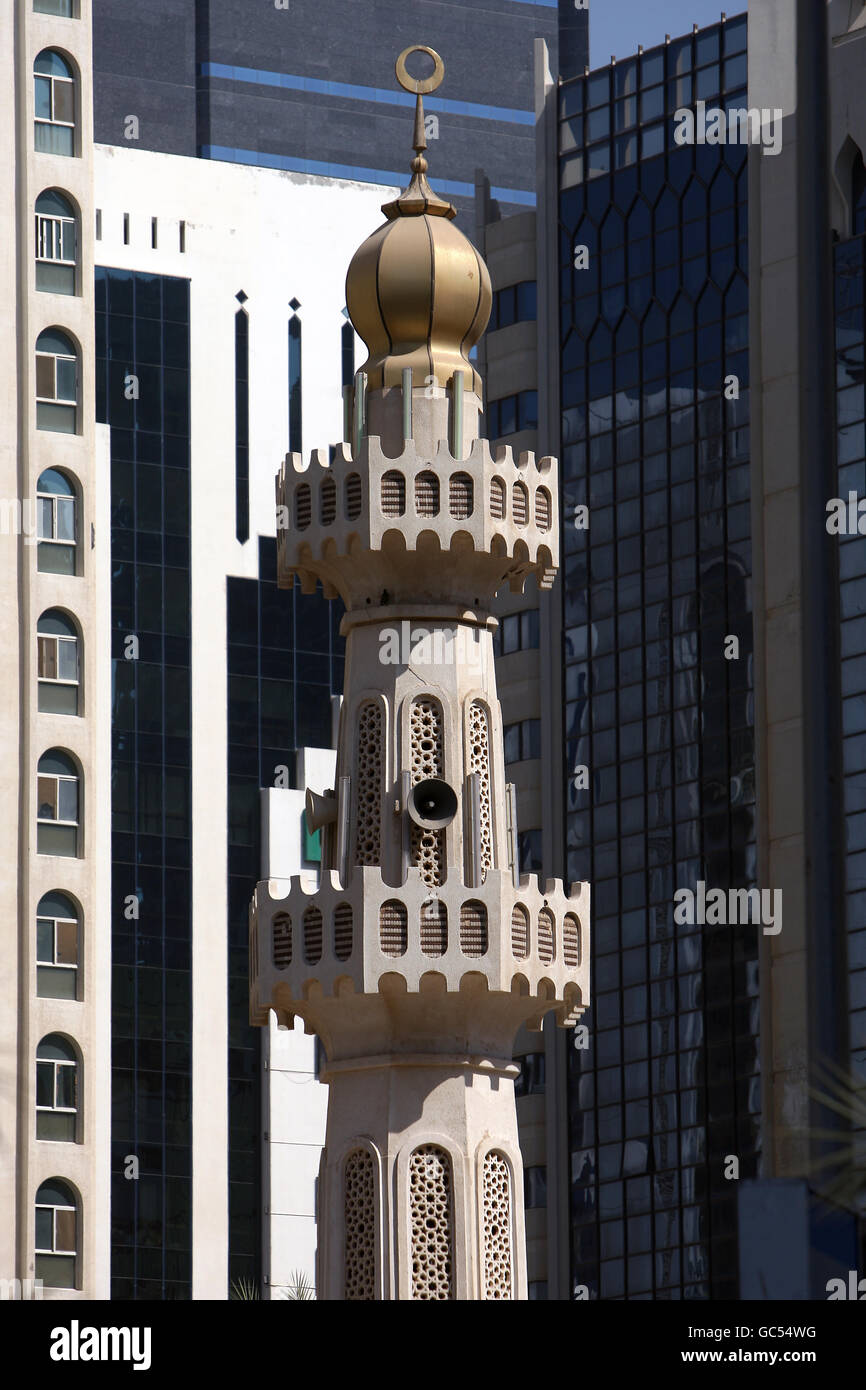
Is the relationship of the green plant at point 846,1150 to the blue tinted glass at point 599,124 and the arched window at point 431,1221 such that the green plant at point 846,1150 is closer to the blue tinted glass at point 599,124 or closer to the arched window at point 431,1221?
the arched window at point 431,1221

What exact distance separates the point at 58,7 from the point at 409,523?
3035 inches

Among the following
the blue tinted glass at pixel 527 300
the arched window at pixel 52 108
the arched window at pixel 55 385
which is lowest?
the arched window at pixel 55 385

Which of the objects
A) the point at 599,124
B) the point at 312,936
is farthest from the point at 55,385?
the point at 312,936

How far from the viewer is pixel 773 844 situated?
11450cm

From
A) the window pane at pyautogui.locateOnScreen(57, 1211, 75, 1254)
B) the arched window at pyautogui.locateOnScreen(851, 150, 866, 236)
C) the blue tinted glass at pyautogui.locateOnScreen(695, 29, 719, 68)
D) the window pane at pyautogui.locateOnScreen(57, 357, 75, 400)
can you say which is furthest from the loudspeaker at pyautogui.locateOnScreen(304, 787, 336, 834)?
the blue tinted glass at pyautogui.locateOnScreen(695, 29, 719, 68)

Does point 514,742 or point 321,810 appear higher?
point 514,742

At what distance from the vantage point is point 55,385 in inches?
4131

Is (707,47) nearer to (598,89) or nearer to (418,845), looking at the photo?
(598,89)

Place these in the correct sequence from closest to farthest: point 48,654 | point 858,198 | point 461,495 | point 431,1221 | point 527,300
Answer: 1. point 431,1221
2. point 461,495
3. point 48,654
4. point 858,198
5. point 527,300

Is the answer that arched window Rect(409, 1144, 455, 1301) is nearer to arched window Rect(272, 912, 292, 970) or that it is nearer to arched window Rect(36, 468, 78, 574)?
arched window Rect(272, 912, 292, 970)

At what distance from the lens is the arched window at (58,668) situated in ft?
339

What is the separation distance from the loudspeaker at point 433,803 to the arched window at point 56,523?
72.7 meters

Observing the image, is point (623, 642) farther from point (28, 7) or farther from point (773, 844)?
point (28, 7)

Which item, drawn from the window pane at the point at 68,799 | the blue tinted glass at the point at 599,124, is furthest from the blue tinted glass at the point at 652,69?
the window pane at the point at 68,799
